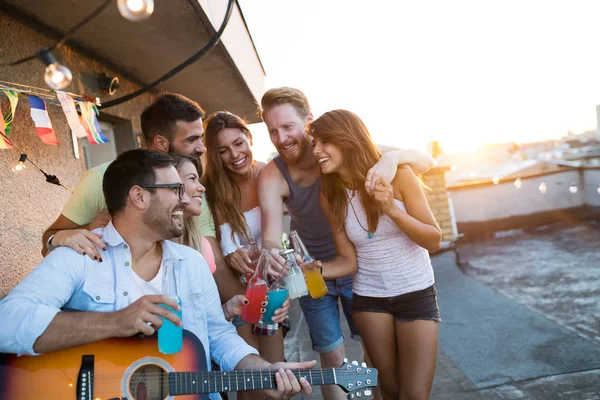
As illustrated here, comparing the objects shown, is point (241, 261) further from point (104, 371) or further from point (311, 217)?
point (104, 371)

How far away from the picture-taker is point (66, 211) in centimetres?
254

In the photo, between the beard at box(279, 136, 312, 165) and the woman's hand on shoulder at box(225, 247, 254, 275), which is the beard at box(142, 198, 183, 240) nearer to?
the woman's hand on shoulder at box(225, 247, 254, 275)

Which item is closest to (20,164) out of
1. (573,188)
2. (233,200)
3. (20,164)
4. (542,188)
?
(20,164)

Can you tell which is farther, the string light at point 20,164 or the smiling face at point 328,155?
the string light at point 20,164

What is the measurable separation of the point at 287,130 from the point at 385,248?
93 centimetres

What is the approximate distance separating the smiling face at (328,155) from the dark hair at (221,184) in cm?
62

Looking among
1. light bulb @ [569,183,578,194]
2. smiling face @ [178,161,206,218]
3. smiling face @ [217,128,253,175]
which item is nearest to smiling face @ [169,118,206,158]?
smiling face @ [217,128,253,175]

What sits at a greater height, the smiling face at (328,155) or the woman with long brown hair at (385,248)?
the smiling face at (328,155)

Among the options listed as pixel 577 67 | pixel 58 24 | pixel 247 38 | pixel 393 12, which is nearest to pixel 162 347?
pixel 58 24

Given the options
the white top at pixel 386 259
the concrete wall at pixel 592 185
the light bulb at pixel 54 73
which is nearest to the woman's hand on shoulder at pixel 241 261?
the white top at pixel 386 259

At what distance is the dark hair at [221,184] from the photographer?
9.77 ft

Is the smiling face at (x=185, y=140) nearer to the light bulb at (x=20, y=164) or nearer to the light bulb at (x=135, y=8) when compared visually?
the light bulb at (x=135, y=8)

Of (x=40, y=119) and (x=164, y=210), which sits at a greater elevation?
(x=40, y=119)

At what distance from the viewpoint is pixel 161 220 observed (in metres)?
2.26
